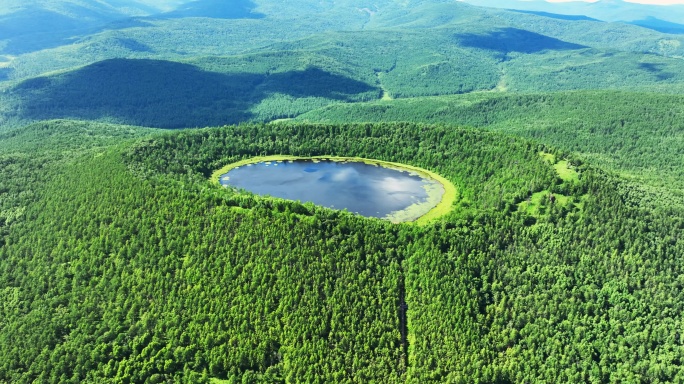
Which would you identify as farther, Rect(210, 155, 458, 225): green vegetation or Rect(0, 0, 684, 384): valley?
Rect(210, 155, 458, 225): green vegetation

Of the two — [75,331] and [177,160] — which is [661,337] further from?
[177,160]

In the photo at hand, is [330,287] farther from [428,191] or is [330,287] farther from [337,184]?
[428,191]

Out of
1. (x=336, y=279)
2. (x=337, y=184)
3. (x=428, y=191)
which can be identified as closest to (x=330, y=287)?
(x=336, y=279)

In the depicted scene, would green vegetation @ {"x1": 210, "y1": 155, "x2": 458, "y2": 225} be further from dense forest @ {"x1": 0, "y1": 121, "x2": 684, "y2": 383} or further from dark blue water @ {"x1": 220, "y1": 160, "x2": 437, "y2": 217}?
dense forest @ {"x1": 0, "y1": 121, "x2": 684, "y2": 383}

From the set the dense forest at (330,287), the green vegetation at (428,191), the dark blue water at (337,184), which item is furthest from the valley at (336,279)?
the dark blue water at (337,184)

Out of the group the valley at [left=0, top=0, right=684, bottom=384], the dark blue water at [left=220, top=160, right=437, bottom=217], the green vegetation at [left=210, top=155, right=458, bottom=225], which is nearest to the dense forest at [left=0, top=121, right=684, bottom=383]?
the valley at [left=0, top=0, right=684, bottom=384]
